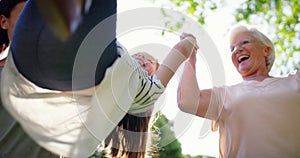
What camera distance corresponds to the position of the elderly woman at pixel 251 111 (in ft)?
3.86

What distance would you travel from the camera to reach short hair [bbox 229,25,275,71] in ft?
4.81

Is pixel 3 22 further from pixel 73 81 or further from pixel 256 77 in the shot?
pixel 256 77

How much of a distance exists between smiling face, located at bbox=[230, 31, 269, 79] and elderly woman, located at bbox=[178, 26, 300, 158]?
0.04 meters

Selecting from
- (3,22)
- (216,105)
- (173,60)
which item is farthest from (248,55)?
(3,22)

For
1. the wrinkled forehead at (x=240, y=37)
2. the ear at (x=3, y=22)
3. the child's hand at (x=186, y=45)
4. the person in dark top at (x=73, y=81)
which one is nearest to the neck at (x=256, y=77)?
the wrinkled forehead at (x=240, y=37)

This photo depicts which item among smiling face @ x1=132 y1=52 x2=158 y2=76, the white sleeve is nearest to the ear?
smiling face @ x1=132 y1=52 x2=158 y2=76

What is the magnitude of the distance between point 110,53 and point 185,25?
36.3 inches

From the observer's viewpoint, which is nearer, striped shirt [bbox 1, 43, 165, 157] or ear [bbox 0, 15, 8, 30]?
striped shirt [bbox 1, 43, 165, 157]

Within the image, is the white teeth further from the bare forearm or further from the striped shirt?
the striped shirt

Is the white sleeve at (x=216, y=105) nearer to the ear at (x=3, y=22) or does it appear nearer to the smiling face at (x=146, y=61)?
the smiling face at (x=146, y=61)

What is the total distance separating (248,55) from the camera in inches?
56.8

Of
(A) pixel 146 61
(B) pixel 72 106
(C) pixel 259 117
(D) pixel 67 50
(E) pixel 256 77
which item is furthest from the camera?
(E) pixel 256 77

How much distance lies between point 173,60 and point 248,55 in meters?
0.65

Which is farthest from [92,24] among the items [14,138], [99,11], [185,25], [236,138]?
[185,25]
